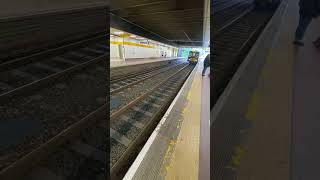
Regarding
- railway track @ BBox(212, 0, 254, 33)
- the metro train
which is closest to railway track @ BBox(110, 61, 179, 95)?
railway track @ BBox(212, 0, 254, 33)

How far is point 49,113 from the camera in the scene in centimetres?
217

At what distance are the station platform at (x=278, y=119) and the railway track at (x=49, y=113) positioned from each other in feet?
3.64

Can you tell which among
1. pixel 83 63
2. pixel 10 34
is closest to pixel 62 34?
pixel 10 34

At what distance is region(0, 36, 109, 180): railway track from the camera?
1.54 meters

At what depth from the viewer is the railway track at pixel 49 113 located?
60.5 inches

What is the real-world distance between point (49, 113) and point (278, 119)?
2202 millimetres

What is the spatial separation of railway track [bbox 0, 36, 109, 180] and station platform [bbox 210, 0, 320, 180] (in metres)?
1.11

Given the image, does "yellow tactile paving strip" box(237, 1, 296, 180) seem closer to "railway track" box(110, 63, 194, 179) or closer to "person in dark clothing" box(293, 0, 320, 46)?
"person in dark clothing" box(293, 0, 320, 46)

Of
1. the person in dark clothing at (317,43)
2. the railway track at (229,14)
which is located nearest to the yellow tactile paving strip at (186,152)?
the person in dark clothing at (317,43)

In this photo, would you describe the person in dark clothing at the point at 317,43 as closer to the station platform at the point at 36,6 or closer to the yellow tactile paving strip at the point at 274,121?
the yellow tactile paving strip at the point at 274,121

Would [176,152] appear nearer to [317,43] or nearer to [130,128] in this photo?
[130,128]

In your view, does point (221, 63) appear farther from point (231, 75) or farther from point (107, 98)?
point (107, 98)

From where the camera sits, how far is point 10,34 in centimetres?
359

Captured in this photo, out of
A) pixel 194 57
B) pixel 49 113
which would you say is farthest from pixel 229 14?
pixel 194 57
